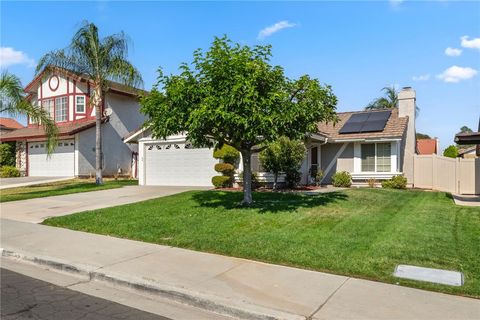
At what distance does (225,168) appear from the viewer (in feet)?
58.5

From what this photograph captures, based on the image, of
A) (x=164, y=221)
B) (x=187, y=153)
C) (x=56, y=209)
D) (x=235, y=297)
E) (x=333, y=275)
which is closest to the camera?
(x=235, y=297)

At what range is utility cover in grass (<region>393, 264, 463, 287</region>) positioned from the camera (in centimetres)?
549

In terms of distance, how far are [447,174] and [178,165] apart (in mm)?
13076

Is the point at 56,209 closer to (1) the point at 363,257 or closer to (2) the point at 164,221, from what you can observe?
(2) the point at 164,221

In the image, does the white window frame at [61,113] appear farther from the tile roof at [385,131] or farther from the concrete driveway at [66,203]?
the tile roof at [385,131]

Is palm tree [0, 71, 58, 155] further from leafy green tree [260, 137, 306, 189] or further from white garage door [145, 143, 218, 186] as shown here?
leafy green tree [260, 137, 306, 189]

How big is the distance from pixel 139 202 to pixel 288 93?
6589 millimetres

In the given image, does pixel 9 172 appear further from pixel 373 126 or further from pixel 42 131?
pixel 373 126

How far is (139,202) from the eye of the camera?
44.3 ft

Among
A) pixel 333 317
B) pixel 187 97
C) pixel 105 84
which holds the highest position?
pixel 105 84

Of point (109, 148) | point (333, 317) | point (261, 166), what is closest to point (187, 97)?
point (333, 317)

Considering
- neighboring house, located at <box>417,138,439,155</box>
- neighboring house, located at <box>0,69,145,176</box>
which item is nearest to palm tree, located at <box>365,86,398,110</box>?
neighboring house, located at <box>417,138,439,155</box>

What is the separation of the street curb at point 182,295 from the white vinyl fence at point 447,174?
16346 millimetres

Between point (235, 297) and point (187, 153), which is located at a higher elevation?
point (187, 153)
